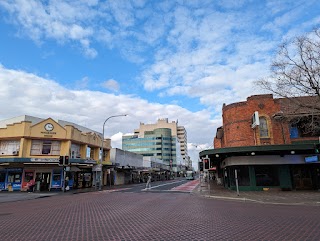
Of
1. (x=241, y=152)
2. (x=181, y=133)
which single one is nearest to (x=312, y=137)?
(x=241, y=152)

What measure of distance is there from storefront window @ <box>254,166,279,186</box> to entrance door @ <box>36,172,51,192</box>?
81.1ft

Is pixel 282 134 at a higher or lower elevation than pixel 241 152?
higher

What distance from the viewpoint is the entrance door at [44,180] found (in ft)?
101

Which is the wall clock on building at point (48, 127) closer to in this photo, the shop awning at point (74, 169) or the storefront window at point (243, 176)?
the shop awning at point (74, 169)

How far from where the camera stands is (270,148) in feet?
79.1

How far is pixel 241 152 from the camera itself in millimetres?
25516

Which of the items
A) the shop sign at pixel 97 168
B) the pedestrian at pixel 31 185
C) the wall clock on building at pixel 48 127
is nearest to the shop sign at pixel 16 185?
the pedestrian at pixel 31 185

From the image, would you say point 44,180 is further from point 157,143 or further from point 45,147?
point 157,143

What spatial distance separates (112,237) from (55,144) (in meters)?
27.7

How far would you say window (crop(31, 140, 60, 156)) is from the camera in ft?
102

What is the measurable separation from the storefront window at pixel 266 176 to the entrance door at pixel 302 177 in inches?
78.0

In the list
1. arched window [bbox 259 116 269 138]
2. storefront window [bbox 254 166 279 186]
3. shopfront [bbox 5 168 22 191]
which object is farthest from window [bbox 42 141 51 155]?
arched window [bbox 259 116 269 138]

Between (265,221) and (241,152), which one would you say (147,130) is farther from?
(265,221)

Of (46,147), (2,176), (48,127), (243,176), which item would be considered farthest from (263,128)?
(2,176)
